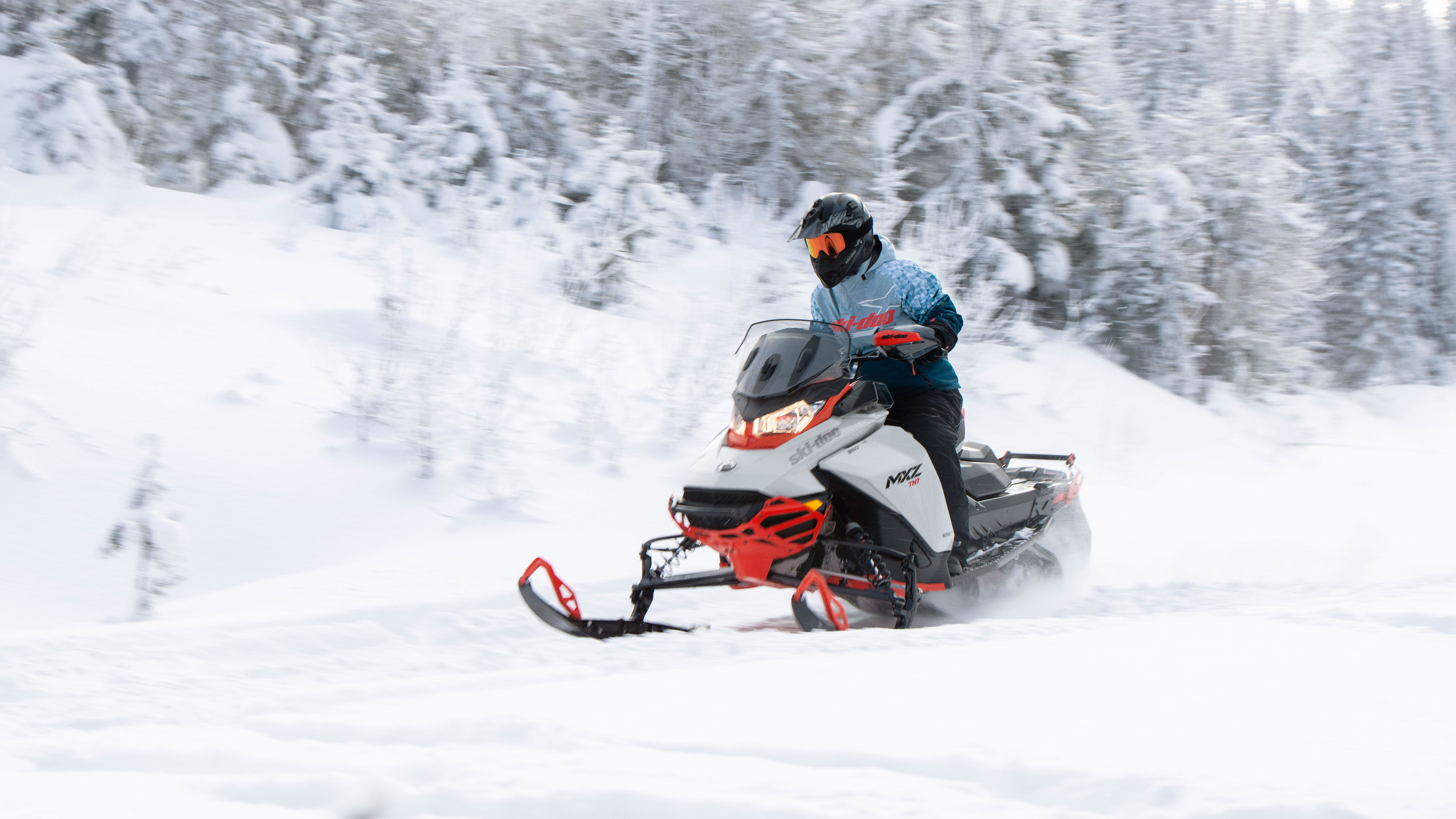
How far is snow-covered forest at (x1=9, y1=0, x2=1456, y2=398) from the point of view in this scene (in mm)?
9344

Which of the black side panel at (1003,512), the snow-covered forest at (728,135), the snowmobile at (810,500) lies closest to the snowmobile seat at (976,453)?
the black side panel at (1003,512)

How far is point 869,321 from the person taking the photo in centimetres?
392

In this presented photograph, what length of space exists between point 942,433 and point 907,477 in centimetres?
32

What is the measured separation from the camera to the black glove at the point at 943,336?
12.0 feet

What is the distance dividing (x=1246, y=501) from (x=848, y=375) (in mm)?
4932

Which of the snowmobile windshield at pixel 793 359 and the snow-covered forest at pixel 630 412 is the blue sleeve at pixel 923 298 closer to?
the snowmobile windshield at pixel 793 359

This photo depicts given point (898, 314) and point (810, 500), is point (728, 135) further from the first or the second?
point (810, 500)

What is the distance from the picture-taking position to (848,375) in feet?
11.7

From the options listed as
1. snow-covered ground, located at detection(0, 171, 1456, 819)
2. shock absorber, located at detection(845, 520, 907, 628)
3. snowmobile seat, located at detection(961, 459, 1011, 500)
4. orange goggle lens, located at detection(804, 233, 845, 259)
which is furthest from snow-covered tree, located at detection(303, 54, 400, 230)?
shock absorber, located at detection(845, 520, 907, 628)

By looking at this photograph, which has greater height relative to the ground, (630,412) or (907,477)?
(907,477)

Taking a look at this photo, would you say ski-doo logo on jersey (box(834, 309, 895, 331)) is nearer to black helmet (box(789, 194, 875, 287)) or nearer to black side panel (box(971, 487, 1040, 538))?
black helmet (box(789, 194, 875, 287))

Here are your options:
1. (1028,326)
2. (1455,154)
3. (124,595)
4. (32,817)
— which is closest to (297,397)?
(124,595)

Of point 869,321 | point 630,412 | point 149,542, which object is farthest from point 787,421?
point 630,412

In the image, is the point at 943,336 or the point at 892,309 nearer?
the point at 943,336
